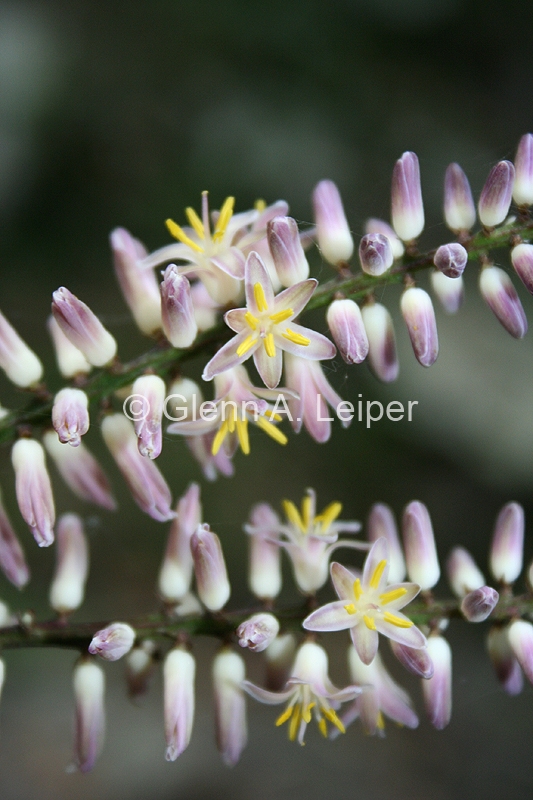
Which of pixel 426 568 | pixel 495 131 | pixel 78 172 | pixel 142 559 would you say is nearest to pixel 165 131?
pixel 78 172

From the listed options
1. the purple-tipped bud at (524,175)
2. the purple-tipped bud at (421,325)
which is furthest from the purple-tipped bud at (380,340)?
the purple-tipped bud at (524,175)

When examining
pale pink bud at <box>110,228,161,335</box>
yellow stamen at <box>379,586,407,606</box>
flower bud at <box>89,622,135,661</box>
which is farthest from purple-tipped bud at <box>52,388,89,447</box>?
yellow stamen at <box>379,586,407,606</box>

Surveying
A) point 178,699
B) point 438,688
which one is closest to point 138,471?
point 178,699

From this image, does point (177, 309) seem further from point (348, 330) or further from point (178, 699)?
point (178, 699)

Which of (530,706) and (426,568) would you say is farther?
(530,706)

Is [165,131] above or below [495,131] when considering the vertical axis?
above

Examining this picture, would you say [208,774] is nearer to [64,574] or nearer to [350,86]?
[64,574]

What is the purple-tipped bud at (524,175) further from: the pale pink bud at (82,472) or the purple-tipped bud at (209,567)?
the pale pink bud at (82,472)

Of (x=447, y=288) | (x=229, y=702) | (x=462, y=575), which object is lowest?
(x=229, y=702)

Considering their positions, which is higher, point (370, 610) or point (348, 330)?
point (348, 330)
